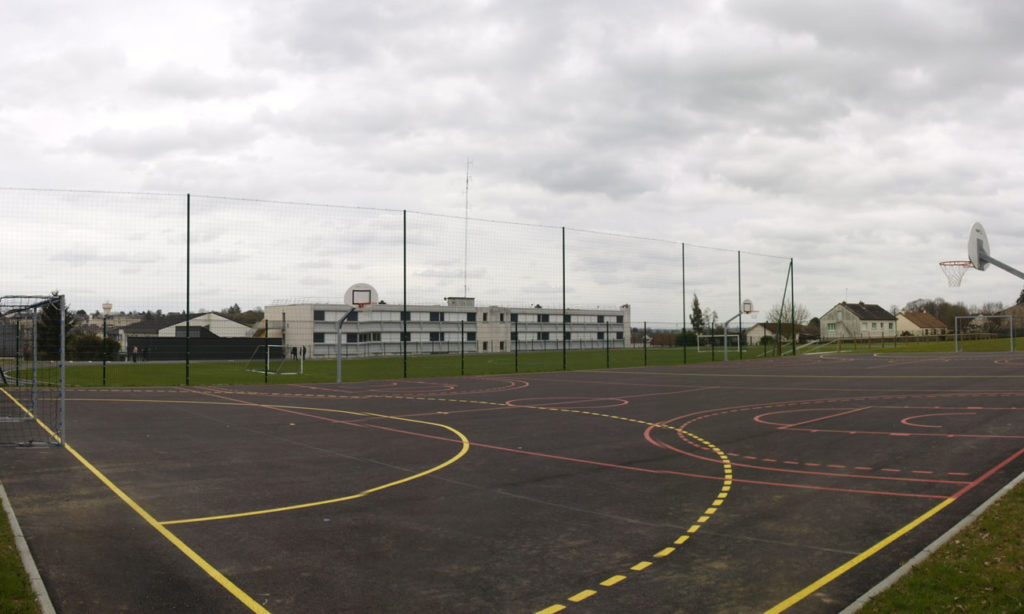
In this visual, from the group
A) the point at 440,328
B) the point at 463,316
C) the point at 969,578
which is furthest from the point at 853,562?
the point at 463,316

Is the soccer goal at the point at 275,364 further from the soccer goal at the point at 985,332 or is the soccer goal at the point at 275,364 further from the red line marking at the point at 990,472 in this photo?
the soccer goal at the point at 985,332

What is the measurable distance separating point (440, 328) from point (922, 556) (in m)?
86.6

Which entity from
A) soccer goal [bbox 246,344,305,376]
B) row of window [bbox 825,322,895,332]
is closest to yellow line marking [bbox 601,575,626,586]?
soccer goal [bbox 246,344,305,376]

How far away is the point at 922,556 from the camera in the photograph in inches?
219

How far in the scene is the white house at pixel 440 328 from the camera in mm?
76500

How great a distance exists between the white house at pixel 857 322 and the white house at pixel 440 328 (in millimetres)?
31545

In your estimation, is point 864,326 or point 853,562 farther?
point 864,326

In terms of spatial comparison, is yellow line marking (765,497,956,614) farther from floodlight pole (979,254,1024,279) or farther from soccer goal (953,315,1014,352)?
soccer goal (953,315,1014,352)

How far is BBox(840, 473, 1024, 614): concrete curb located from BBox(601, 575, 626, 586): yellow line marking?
1647 millimetres

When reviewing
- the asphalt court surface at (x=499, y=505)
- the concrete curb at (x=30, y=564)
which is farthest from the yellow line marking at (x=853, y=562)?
the concrete curb at (x=30, y=564)

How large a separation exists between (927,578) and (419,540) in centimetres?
435

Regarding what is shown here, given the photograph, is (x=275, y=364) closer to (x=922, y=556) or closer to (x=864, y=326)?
(x=922, y=556)

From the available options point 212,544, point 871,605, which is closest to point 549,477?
point 212,544

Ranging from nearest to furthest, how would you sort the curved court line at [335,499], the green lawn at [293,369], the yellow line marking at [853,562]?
the yellow line marking at [853,562]
the curved court line at [335,499]
the green lawn at [293,369]
